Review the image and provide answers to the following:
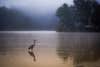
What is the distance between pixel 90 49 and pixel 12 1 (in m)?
0.71

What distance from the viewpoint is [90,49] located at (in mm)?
1177

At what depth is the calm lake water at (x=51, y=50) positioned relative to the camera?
3.81ft

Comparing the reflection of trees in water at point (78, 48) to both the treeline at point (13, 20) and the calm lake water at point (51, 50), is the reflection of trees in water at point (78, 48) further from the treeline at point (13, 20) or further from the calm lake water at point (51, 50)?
the treeline at point (13, 20)

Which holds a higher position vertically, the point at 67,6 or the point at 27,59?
the point at 67,6

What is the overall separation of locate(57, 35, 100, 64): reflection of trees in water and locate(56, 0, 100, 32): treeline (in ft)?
0.24

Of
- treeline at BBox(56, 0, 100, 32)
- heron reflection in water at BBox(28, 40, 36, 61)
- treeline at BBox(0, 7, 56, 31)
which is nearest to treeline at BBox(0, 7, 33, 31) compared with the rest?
treeline at BBox(0, 7, 56, 31)

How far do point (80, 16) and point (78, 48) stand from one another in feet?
0.82

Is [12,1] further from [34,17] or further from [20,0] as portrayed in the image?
[34,17]

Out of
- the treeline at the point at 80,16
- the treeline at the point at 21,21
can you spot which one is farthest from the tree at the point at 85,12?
the treeline at the point at 21,21

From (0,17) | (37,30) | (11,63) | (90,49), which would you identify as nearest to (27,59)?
(11,63)

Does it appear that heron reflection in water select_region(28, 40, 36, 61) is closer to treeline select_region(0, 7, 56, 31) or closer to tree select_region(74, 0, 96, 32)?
treeline select_region(0, 7, 56, 31)

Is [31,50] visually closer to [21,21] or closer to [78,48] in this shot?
[21,21]

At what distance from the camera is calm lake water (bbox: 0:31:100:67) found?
1.16 meters

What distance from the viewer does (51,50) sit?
1.20 m
